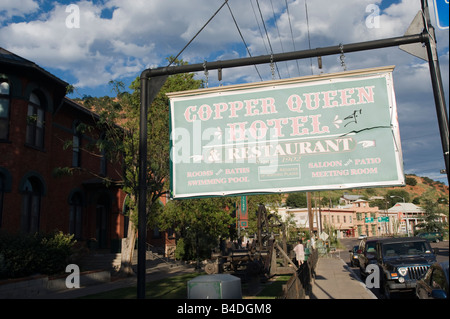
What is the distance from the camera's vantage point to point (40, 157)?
18.2 metres

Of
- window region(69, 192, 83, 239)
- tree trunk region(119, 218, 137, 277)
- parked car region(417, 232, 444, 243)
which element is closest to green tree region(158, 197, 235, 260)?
window region(69, 192, 83, 239)

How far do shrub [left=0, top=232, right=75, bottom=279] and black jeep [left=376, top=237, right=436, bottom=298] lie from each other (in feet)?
41.2

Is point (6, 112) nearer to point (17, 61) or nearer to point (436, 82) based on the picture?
point (17, 61)

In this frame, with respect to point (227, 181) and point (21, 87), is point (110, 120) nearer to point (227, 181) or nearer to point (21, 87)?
point (21, 87)

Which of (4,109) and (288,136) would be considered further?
(4,109)

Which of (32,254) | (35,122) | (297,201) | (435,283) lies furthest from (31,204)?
(297,201)

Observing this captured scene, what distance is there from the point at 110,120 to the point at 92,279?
23.3ft

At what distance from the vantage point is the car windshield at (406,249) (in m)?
13.1

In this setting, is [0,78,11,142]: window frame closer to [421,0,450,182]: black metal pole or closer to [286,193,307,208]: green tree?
[421,0,450,182]: black metal pole

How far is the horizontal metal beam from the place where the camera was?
5926mm

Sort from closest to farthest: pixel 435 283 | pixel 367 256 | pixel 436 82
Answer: pixel 436 82 → pixel 435 283 → pixel 367 256

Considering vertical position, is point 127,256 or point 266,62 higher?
point 266,62

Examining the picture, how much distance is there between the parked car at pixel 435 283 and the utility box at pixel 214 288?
4125 millimetres

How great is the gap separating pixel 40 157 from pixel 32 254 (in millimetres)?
5278
